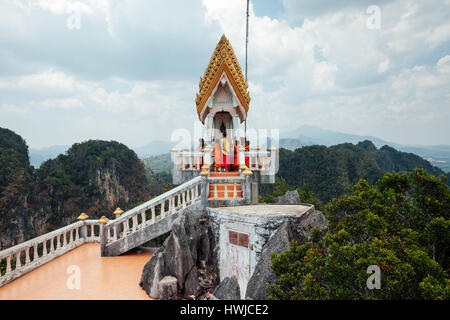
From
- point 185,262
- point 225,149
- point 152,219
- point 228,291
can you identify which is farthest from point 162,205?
point 225,149

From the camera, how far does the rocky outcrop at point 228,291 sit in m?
6.00

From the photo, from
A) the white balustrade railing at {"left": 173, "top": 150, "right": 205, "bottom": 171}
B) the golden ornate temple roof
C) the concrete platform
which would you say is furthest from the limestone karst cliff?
the concrete platform

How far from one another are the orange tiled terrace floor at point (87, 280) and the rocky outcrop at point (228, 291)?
213cm

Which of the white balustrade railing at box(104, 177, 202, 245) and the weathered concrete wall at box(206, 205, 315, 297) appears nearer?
the weathered concrete wall at box(206, 205, 315, 297)

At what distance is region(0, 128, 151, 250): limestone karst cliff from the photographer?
39375mm

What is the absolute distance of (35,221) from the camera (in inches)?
1654

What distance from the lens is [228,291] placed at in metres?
6.05

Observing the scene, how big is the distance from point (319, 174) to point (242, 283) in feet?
186

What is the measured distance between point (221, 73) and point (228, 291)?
26.7 feet

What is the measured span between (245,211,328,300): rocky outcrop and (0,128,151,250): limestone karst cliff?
138ft

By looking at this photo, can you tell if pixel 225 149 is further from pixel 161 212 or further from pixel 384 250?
pixel 384 250

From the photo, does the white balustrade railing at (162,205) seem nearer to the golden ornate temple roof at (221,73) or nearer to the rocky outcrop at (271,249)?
the rocky outcrop at (271,249)

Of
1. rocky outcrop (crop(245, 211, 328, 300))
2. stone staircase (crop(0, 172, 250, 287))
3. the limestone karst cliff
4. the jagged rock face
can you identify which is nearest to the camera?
rocky outcrop (crop(245, 211, 328, 300))

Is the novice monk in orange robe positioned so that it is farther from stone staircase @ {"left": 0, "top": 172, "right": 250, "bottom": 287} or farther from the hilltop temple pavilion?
stone staircase @ {"left": 0, "top": 172, "right": 250, "bottom": 287}
